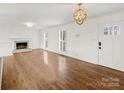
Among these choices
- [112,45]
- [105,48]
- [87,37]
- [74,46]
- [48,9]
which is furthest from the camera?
[74,46]

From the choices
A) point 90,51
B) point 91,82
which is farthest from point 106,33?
point 91,82

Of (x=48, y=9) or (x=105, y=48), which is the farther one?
(x=105, y=48)

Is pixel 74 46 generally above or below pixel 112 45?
below

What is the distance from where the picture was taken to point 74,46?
7.29 metres

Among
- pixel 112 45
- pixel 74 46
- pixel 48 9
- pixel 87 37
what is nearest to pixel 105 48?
pixel 112 45

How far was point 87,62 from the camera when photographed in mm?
6043

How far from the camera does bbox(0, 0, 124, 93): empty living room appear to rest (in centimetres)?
354

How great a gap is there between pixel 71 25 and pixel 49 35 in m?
2.55

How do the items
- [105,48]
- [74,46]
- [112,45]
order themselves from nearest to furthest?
[112,45]
[105,48]
[74,46]

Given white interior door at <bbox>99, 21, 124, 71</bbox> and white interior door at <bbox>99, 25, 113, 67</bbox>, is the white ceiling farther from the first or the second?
white interior door at <bbox>99, 25, 113, 67</bbox>

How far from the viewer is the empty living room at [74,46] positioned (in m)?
3.54

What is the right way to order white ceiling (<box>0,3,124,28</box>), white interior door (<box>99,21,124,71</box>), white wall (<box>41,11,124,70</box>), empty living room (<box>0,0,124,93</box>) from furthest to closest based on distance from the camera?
white wall (<box>41,11,124,70</box>) → white interior door (<box>99,21,124,71</box>) → white ceiling (<box>0,3,124,28</box>) → empty living room (<box>0,0,124,93</box>)

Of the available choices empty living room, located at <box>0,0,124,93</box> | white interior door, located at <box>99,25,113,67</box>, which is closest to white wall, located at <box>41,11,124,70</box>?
empty living room, located at <box>0,0,124,93</box>

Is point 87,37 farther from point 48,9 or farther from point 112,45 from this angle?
point 48,9
